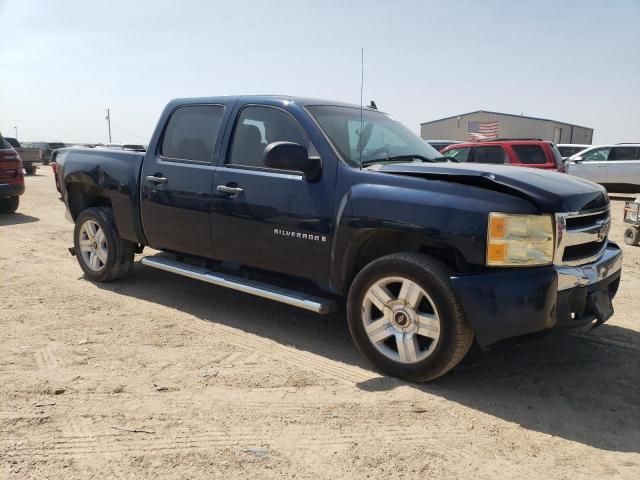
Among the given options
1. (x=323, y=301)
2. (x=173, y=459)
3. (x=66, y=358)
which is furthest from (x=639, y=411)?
(x=66, y=358)

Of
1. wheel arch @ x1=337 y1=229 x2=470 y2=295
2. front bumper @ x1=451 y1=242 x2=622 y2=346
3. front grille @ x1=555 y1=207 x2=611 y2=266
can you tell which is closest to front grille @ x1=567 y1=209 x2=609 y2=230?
front grille @ x1=555 y1=207 x2=611 y2=266

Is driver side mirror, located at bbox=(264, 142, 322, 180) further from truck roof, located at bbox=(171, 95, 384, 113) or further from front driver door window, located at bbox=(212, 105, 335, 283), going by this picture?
truck roof, located at bbox=(171, 95, 384, 113)

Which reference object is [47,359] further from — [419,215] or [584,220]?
[584,220]

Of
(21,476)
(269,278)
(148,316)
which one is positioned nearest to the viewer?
(21,476)

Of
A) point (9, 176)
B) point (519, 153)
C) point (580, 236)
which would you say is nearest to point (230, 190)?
point (580, 236)

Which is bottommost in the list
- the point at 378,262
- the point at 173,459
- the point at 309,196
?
the point at 173,459

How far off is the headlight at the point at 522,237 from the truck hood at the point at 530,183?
10 centimetres

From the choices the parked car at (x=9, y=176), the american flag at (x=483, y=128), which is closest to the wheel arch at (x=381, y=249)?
the parked car at (x=9, y=176)

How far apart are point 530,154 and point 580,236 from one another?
9720mm

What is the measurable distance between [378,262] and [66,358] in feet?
7.59

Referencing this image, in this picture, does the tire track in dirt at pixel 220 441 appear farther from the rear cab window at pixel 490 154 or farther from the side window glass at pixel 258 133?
the rear cab window at pixel 490 154

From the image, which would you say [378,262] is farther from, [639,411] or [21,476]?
[21,476]

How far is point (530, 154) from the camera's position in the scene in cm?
1222

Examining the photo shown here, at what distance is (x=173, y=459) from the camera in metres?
2.62
